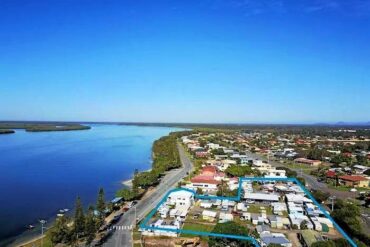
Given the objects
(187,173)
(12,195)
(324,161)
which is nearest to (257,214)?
(187,173)

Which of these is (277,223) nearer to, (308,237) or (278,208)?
(308,237)

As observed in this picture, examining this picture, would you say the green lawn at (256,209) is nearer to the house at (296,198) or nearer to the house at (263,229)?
the house at (296,198)

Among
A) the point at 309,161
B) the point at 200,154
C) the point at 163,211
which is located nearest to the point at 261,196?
the point at 163,211

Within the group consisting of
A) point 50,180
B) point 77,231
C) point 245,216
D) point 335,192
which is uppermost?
point 77,231

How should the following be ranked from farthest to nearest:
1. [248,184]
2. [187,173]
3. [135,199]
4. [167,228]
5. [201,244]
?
[187,173] < [248,184] < [135,199] < [167,228] < [201,244]

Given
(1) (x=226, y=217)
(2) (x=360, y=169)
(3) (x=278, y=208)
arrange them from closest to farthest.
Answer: (1) (x=226, y=217)
(3) (x=278, y=208)
(2) (x=360, y=169)

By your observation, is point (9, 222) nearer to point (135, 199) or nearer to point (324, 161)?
point (135, 199)
